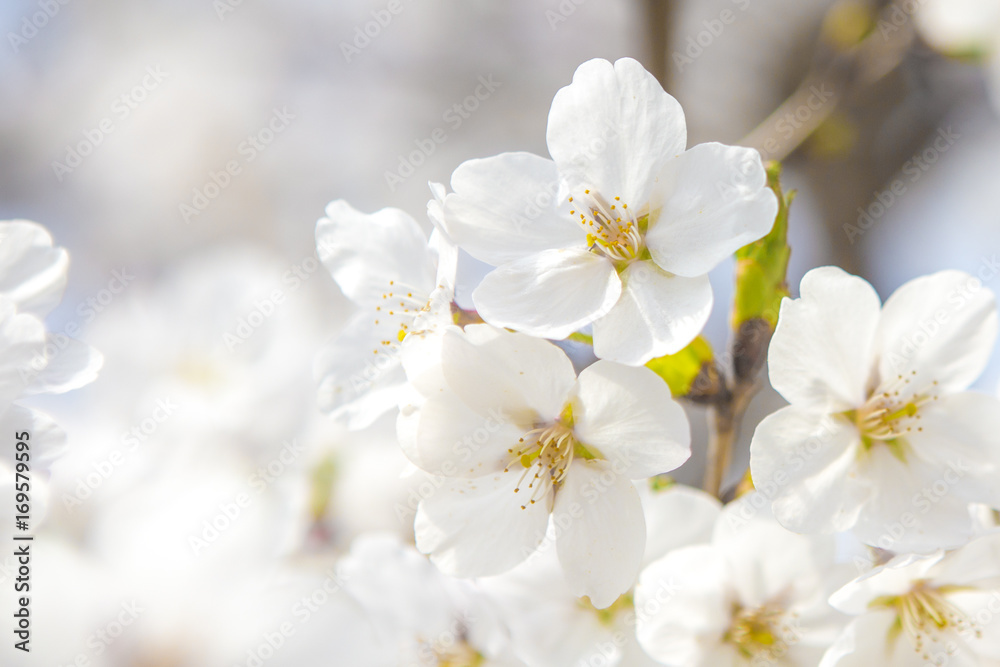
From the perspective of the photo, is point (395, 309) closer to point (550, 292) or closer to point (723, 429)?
point (550, 292)

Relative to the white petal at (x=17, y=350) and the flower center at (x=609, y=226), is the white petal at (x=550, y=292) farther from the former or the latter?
the white petal at (x=17, y=350)

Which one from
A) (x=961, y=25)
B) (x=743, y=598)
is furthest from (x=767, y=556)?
(x=961, y=25)

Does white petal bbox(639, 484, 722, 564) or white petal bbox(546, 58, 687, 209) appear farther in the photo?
white petal bbox(639, 484, 722, 564)

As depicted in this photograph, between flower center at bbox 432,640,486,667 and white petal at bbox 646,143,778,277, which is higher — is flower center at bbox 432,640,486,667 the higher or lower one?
the lower one

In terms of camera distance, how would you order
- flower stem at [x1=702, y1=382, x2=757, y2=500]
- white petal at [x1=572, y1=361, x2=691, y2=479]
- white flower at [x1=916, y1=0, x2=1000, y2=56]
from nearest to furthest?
white petal at [x1=572, y1=361, x2=691, y2=479] < flower stem at [x1=702, y1=382, x2=757, y2=500] < white flower at [x1=916, y1=0, x2=1000, y2=56]

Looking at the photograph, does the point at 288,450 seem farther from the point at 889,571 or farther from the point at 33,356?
the point at 889,571

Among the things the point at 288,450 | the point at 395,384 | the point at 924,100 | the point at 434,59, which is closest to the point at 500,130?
the point at 434,59

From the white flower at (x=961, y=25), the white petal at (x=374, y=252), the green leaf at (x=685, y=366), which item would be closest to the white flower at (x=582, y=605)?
the green leaf at (x=685, y=366)

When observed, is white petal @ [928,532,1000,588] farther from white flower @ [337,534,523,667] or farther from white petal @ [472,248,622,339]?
white flower @ [337,534,523,667]

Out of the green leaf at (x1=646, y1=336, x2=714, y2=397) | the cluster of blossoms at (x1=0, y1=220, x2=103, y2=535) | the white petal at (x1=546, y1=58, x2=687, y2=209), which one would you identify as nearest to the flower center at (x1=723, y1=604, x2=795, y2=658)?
the green leaf at (x1=646, y1=336, x2=714, y2=397)
